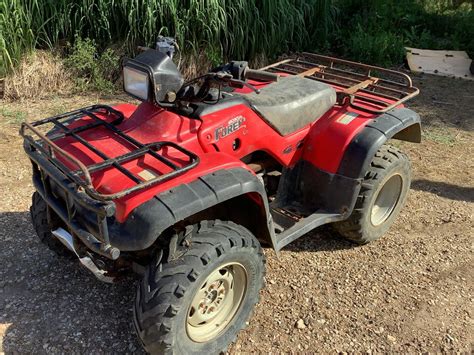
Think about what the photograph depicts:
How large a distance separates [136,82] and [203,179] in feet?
2.23

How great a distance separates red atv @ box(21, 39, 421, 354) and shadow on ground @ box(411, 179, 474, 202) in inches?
38.9

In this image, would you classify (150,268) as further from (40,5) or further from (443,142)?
(40,5)

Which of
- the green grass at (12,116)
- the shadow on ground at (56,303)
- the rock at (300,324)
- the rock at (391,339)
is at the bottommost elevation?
the green grass at (12,116)

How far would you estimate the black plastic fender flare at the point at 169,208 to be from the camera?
2.27m

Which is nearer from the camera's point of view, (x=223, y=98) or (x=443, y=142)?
(x=223, y=98)

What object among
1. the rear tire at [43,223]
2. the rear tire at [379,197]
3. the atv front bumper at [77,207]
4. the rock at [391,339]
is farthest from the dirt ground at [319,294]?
the atv front bumper at [77,207]

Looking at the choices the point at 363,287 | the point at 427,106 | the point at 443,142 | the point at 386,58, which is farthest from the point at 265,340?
the point at 386,58

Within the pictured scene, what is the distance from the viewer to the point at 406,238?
13.0ft

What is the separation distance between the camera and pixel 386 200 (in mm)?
3949

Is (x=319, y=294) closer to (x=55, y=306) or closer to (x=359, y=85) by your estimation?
(x=359, y=85)

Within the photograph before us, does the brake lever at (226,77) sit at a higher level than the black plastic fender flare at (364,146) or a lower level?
higher

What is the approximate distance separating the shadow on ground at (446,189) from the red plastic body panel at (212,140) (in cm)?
155

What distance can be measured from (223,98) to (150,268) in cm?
104

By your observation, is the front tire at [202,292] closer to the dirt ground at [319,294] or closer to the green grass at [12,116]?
the dirt ground at [319,294]
